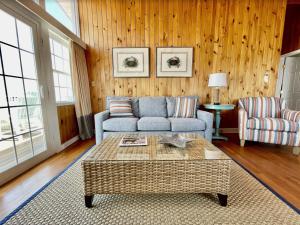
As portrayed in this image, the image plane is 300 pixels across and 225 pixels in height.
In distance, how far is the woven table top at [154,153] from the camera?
104 centimetres

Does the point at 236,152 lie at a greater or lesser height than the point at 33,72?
lesser

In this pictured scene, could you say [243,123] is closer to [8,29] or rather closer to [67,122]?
[67,122]

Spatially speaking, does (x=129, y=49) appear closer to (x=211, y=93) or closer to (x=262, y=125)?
(x=211, y=93)

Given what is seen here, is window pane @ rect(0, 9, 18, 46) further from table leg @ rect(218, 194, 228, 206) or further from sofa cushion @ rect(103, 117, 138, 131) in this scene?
table leg @ rect(218, 194, 228, 206)

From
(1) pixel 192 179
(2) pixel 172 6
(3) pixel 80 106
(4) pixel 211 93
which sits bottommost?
(1) pixel 192 179

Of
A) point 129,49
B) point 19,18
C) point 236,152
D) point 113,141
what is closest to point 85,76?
point 129,49

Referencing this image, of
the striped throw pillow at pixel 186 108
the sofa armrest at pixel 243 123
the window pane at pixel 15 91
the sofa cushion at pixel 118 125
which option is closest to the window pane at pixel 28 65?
the window pane at pixel 15 91

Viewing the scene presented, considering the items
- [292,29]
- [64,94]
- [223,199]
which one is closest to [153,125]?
[223,199]

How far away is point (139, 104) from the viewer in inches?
109

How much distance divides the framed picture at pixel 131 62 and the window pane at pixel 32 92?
4.81ft

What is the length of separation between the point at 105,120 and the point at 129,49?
62.7 inches

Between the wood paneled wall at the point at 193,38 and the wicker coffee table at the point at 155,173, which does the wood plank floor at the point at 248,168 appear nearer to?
the wicker coffee table at the point at 155,173

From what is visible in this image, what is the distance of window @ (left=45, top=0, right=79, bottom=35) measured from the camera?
7.54ft

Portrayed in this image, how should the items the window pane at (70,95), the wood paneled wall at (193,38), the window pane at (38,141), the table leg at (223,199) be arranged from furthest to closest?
the wood paneled wall at (193,38), the window pane at (70,95), the window pane at (38,141), the table leg at (223,199)
